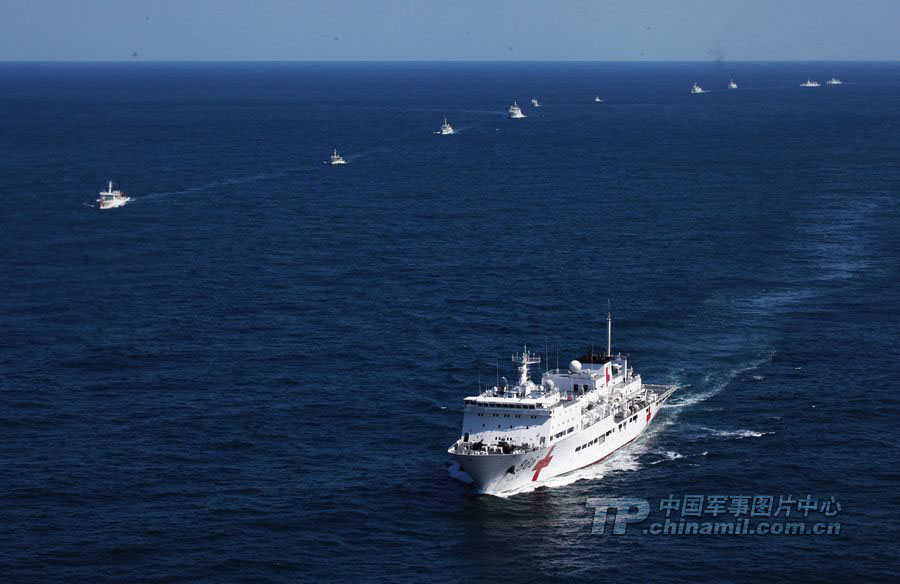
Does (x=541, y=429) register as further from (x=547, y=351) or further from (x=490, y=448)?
(x=547, y=351)

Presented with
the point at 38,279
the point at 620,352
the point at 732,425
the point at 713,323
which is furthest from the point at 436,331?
the point at 38,279

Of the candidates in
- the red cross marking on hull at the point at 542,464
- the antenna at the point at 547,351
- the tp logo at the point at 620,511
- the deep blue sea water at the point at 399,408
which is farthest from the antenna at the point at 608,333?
the tp logo at the point at 620,511

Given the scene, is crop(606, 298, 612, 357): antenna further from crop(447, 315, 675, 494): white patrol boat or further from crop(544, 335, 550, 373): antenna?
crop(447, 315, 675, 494): white patrol boat

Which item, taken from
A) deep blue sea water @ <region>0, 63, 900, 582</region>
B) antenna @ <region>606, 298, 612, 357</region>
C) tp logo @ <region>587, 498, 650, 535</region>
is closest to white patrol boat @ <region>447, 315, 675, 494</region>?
deep blue sea water @ <region>0, 63, 900, 582</region>

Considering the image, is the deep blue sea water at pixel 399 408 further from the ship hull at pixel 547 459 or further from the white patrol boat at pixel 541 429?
the white patrol boat at pixel 541 429

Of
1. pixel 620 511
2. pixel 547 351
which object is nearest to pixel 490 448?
pixel 620 511

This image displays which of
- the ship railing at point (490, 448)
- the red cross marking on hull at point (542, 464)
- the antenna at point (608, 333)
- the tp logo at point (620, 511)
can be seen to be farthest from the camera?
the antenna at point (608, 333)
